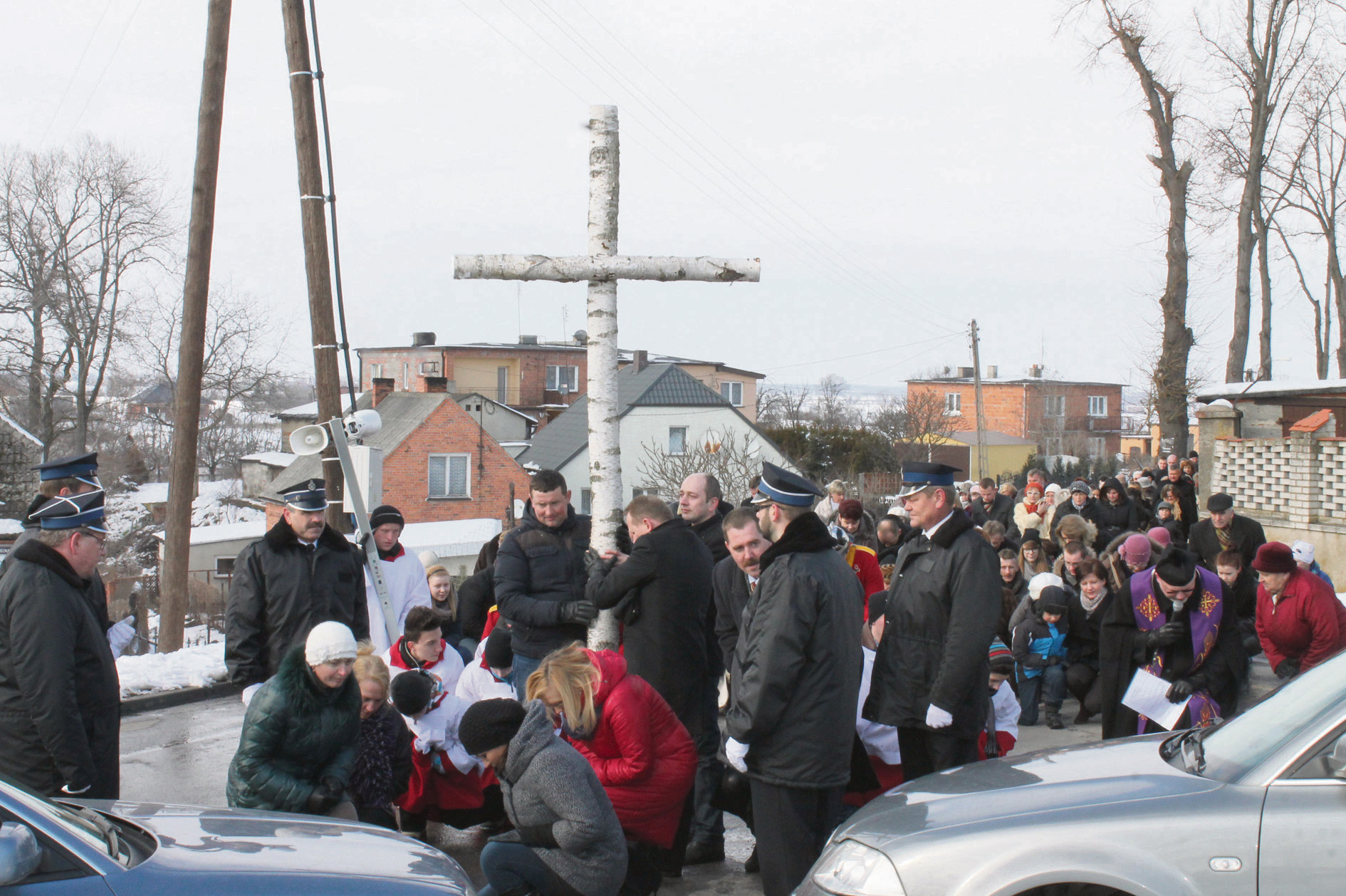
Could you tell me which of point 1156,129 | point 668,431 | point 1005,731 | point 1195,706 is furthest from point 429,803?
point 668,431

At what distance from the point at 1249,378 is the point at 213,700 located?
2443 centimetres

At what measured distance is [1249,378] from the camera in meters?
25.9

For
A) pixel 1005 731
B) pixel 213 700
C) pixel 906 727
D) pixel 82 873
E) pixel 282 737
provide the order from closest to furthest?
pixel 82 873
pixel 282 737
pixel 906 727
pixel 1005 731
pixel 213 700

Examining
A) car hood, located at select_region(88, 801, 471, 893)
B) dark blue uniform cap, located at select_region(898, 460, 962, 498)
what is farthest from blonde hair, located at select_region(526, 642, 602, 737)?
dark blue uniform cap, located at select_region(898, 460, 962, 498)

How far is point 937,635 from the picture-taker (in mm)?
5059

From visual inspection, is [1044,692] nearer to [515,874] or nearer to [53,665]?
[515,874]

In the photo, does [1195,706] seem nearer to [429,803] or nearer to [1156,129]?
[429,803]

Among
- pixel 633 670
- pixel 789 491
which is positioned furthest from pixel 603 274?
pixel 633 670

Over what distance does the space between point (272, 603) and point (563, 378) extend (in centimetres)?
6250

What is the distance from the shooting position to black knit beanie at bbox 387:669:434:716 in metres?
5.76

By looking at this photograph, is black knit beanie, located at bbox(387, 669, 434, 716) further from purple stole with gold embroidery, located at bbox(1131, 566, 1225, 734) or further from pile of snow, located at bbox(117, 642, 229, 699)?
pile of snow, located at bbox(117, 642, 229, 699)

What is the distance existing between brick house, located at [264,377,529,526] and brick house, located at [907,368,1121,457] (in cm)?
3781

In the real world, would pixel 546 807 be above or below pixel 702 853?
above

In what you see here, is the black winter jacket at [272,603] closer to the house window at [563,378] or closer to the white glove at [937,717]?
the white glove at [937,717]
